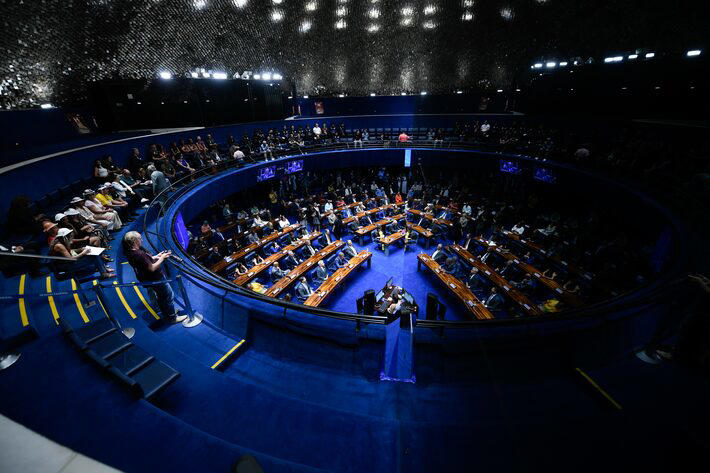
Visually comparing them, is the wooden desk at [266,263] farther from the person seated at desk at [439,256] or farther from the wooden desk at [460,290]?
the person seated at desk at [439,256]

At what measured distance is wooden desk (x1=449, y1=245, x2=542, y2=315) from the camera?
8.76 meters

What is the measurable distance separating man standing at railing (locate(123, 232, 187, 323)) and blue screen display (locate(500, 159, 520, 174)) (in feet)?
58.8

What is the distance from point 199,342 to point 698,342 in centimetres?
826

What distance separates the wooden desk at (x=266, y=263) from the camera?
1036 centimetres

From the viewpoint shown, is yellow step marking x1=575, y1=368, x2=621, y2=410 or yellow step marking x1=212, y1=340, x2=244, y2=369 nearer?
yellow step marking x1=575, y1=368, x2=621, y2=410

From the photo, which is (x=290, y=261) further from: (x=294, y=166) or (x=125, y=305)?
(x=294, y=166)

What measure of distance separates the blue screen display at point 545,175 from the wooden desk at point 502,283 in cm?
674

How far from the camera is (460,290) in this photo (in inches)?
392

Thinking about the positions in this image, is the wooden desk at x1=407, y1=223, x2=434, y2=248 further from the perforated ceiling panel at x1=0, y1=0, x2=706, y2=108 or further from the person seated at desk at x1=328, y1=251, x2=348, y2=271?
the perforated ceiling panel at x1=0, y1=0, x2=706, y2=108

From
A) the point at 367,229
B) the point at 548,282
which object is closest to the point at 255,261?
the point at 367,229

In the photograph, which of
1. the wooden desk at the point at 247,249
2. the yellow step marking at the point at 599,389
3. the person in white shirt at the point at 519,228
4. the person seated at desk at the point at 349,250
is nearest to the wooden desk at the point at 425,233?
the person seated at desk at the point at 349,250

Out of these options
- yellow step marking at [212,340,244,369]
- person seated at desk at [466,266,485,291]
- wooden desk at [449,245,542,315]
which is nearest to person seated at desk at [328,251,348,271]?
wooden desk at [449,245,542,315]

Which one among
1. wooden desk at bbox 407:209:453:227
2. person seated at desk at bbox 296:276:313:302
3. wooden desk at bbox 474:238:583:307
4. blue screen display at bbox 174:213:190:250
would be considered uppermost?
blue screen display at bbox 174:213:190:250

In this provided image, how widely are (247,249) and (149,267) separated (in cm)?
763
